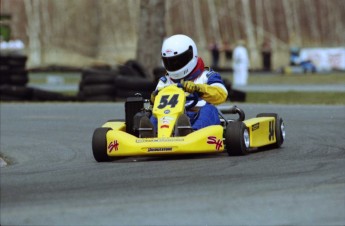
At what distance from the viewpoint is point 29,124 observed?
16.8 metres

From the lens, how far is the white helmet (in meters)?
10.9

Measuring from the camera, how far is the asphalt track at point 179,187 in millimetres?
6797

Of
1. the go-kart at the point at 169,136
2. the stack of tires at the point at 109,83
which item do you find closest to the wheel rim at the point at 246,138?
A: the go-kart at the point at 169,136

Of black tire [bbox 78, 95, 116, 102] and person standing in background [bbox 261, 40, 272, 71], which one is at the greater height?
black tire [bbox 78, 95, 116, 102]

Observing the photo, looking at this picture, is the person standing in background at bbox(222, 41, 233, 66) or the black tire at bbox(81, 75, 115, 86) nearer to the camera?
the black tire at bbox(81, 75, 115, 86)

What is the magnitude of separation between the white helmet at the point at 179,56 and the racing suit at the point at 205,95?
0.09 metres

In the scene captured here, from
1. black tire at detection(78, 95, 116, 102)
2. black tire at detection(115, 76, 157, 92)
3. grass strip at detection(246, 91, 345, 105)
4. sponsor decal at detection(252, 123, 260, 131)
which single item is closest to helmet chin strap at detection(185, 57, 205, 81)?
sponsor decal at detection(252, 123, 260, 131)

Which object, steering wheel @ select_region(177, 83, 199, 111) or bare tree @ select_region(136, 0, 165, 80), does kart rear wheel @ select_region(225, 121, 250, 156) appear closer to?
steering wheel @ select_region(177, 83, 199, 111)

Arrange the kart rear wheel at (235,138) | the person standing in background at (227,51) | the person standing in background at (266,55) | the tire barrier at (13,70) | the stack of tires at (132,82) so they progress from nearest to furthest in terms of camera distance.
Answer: the kart rear wheel at (235,138), the stack of tires at (132,82), the tire barrier at (13,70), the person standing in background at (227,51), the person standing in background at (266,55)

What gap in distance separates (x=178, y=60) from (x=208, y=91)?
448mm

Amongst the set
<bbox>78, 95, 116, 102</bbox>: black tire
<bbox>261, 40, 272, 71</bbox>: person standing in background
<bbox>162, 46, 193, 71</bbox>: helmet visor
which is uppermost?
<bbox>162, 46, 193, 71</bbox>: helmet visor

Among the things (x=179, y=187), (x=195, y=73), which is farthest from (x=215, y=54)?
(x=179, y=187)

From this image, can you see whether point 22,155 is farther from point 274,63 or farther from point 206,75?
point 274,63

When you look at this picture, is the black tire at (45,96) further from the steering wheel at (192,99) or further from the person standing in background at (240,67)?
the steering wheel at (192,99)
